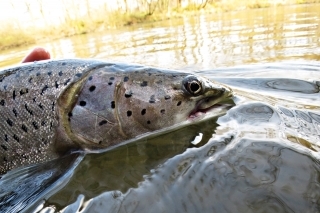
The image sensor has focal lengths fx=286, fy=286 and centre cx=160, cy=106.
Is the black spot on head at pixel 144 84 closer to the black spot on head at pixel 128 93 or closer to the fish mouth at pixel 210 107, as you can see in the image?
the black spot on head at pixel 128 93

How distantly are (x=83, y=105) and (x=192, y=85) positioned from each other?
2.68 ft

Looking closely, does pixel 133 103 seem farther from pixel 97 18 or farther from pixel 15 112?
pixel 97 18

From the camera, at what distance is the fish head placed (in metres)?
2.06

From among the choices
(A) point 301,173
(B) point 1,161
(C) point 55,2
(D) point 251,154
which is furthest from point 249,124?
(C) point 55,2

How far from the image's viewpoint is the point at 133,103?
211 cm

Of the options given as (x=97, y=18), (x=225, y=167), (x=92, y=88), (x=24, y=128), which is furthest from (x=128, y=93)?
(x=97, y=18)

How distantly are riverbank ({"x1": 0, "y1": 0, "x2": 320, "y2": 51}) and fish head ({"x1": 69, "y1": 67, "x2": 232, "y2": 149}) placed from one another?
14.4 meters

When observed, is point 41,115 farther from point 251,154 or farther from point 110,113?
point 251,154

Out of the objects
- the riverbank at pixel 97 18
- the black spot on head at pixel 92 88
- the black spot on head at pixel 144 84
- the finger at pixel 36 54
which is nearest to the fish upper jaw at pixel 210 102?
the black spot on head at pixel 144 84

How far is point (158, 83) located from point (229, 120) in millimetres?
604

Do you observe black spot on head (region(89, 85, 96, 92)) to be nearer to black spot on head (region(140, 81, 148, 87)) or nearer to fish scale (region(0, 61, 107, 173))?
fish scale (region(0, 61, 107, 173))

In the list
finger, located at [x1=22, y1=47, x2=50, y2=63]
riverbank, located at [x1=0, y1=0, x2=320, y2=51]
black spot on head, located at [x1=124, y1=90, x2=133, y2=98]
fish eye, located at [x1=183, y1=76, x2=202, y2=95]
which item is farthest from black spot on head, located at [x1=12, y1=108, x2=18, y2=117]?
riverbank, located at [x1=0, y1=0, x2=320, y2=51]

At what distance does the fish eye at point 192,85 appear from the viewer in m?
2.15

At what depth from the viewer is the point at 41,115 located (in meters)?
2.02
